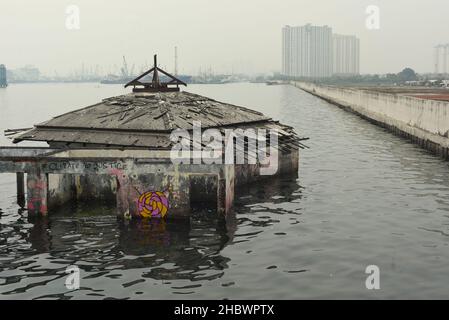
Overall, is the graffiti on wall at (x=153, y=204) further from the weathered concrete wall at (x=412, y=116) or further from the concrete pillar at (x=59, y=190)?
the weathered concrete wall at (x=412, y=116)

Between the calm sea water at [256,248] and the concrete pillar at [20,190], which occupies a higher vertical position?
the concrete pillar at [20,190]

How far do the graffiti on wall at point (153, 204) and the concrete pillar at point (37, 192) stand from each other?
3805 mm

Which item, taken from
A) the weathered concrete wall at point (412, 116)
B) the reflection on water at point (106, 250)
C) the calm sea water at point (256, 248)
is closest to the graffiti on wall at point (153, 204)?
the reflection on water at point (106, 250)

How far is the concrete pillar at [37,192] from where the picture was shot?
20.9 m

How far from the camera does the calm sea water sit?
1499cm

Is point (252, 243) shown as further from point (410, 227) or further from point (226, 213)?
point (410, 227)

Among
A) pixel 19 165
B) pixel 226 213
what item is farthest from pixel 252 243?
pixel 19 165

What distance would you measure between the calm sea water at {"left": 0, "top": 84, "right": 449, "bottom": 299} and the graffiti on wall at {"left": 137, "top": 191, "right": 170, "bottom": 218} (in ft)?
1.45

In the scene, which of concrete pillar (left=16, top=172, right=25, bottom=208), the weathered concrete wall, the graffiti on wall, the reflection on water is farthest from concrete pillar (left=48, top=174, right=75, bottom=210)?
the weathered concrete wall

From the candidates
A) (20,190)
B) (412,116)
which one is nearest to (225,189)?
(20,190)

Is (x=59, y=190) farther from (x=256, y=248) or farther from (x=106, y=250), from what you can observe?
(x=256, y=248)

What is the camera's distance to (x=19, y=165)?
20766 millimetres

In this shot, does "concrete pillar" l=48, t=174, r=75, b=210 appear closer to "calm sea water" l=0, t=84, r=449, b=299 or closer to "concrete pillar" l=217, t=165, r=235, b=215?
"calm sea water" l=0, t=84, r=449, b=299

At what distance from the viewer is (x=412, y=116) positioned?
165ft
